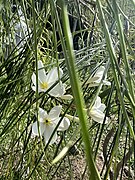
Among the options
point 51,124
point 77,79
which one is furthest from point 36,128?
point 77,79

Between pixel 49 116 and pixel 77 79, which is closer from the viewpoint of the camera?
pixel 77 79

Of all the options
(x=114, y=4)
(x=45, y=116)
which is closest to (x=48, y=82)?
(x=45, y=116)

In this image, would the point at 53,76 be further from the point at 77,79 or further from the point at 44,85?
the point at 77,79

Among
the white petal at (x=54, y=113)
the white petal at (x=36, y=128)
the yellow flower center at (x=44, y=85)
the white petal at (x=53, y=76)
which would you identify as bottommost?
the white petal at (x=36, y=128)

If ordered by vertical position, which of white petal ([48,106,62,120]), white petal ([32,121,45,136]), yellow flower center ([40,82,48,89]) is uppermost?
yellow flower center ([40,82,48,89])

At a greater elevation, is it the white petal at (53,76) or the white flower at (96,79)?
the white petal at (53,76)

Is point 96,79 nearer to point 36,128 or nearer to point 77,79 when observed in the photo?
point 36,128

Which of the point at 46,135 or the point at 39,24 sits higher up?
the point at 39,24

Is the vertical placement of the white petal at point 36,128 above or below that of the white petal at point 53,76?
below

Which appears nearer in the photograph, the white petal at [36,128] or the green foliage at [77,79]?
the green foliage at [77,79]

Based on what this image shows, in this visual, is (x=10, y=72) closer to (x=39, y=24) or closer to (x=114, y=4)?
(x=39, y=24)

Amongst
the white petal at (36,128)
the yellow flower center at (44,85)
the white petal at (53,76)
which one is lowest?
the white petal at (36,128)
